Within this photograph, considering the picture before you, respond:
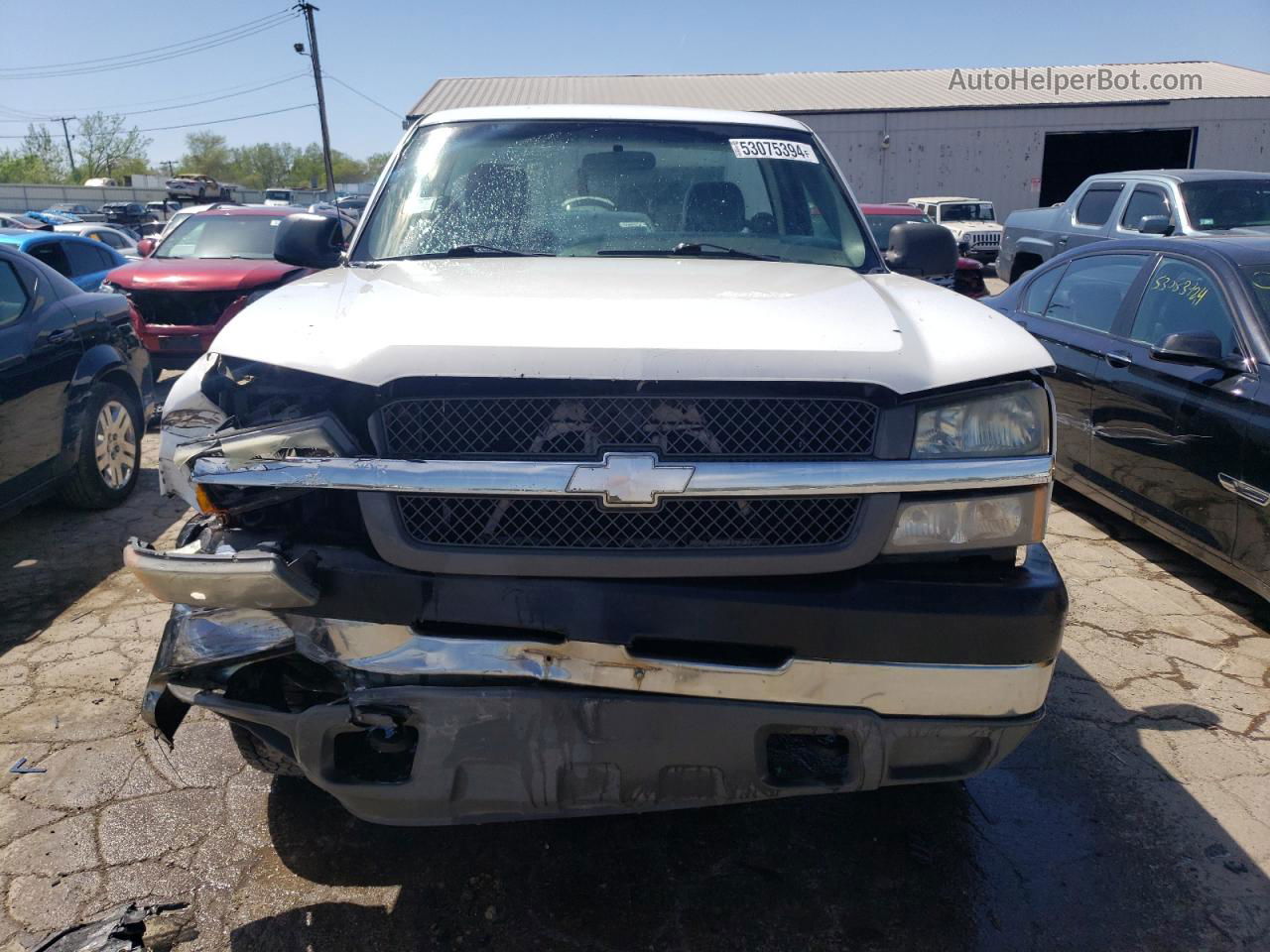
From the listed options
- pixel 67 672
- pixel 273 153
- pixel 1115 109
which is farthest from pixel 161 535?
pixel 273 153

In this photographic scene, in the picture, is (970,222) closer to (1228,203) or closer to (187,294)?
(1228,203)

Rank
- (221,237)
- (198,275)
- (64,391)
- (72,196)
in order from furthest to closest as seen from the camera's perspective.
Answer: (72,196) < (221,237) < (198,275) < (64,391)

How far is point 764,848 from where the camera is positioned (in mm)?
2727

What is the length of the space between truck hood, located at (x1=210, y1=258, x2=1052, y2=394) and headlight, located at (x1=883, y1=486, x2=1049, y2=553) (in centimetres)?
27

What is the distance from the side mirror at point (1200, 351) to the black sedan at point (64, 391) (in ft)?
17.9

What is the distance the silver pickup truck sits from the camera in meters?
9.23

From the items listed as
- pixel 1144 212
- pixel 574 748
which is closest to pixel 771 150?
pixel 574 748

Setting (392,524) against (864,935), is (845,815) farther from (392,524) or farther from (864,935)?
(392,524)

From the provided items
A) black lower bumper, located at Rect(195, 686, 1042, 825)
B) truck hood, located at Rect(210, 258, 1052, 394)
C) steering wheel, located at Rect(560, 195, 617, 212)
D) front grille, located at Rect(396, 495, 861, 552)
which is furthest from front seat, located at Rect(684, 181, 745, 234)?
black lower bumper, located at Rect(195, 686, 1042, 825)

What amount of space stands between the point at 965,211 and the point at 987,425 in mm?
21227

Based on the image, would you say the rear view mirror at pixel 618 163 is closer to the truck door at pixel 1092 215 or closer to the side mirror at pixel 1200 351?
the side mirror at pixel 1200 351

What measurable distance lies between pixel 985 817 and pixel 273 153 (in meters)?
106

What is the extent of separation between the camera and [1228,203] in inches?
368

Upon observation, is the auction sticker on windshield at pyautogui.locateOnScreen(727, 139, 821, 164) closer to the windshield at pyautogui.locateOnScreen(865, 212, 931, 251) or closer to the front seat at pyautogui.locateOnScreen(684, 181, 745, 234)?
the front seat at pyautogui.locateOnScreen(684, 181, 745, 234)
